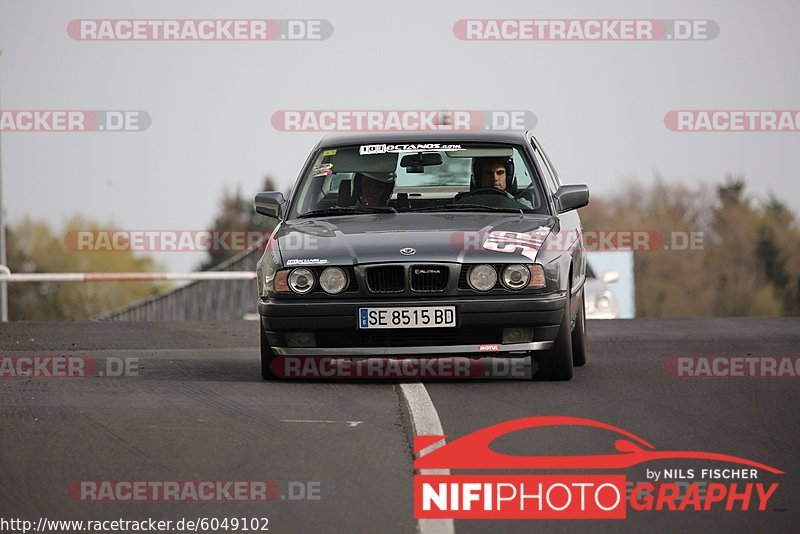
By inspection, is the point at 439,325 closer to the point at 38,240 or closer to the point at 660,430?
the point at 660,430

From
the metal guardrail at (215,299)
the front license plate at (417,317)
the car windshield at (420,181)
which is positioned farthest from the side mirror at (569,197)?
the metal guardrail at (215,299)

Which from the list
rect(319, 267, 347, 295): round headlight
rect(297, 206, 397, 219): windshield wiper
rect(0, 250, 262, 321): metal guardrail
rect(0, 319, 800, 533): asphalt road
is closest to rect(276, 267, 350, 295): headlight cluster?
rect(319, 267, 347, 295): round headlight

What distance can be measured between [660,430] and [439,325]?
214cm

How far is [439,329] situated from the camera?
9852mm

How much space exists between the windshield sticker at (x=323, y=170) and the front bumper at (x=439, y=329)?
1860 millimetres

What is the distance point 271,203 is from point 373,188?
789 millimetres

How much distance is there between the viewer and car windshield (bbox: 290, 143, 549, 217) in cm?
1119

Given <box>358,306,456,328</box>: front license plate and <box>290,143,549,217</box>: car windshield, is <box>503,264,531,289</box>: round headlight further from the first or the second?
<box>290,143,549,217</box>: car windshield

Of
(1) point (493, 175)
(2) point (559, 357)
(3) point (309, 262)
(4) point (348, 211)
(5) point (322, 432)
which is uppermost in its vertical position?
(1) point (493, 175)

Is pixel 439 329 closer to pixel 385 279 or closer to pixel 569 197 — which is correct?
pixel 385 279

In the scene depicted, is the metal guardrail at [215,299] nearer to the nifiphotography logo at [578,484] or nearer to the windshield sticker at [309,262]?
the windshield sticker at [309,262]

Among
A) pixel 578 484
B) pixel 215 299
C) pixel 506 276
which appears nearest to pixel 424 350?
pixel 506 276

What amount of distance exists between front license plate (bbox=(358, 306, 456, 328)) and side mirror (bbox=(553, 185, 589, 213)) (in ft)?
6.04

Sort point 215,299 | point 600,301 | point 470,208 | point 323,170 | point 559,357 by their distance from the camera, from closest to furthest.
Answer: point 559,357, point 470,208, point 323,170, point 600,301, point 215,299
